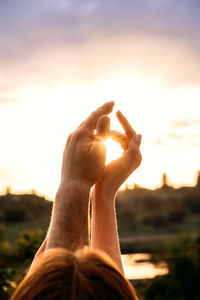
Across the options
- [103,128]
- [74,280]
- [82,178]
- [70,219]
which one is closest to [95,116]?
[103,128]

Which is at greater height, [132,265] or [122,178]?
[122,178]

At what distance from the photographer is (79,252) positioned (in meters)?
0.92

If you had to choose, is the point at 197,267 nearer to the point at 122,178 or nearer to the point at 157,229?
the point at 122,178

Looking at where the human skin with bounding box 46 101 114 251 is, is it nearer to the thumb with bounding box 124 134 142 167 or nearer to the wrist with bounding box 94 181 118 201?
the wrist with bounding box 94 181 118 201

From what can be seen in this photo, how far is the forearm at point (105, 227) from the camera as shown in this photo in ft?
4.09

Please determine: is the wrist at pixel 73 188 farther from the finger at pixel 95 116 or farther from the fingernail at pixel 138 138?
the fingernail at pixel 138 138

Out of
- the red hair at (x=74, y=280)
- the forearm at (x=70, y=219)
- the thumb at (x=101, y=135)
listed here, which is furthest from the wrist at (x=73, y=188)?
the red hair at (x=74, y=280)

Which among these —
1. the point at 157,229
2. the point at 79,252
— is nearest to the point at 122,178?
the point at 79,252

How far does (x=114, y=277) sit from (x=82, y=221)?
0.32 meters

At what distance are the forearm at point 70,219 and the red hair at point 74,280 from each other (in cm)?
24

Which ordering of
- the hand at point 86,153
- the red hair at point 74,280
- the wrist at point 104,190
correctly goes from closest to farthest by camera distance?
the red hair at point 74,280, the hand at point 86,153, the wrist at point 104,190

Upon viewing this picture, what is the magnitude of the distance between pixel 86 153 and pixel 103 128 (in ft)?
0.33

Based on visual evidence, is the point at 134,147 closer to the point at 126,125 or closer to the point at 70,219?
the point at 126,125

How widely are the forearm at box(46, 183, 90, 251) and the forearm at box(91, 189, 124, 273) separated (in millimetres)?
131
